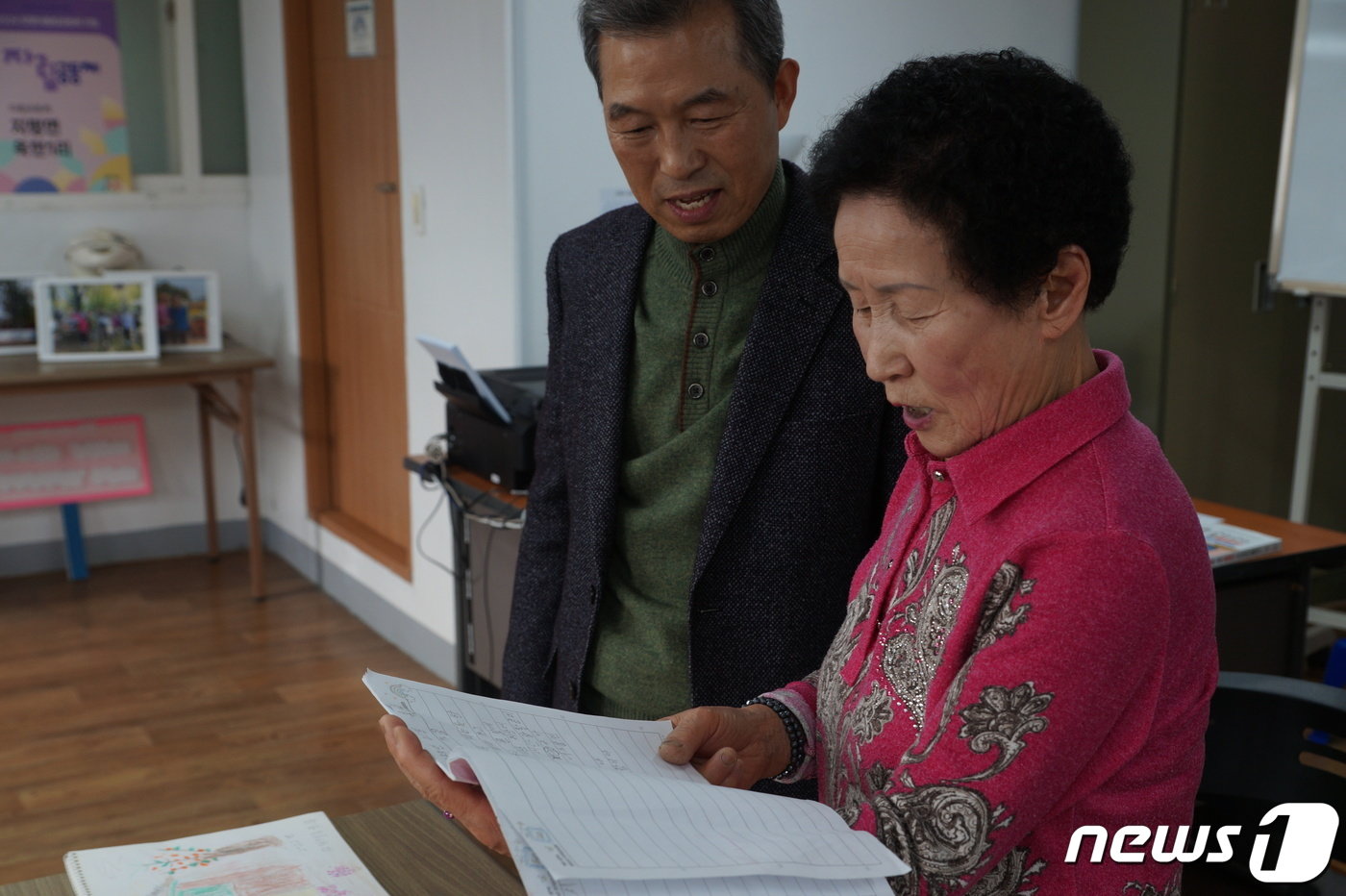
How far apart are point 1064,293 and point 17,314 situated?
14.2 feet

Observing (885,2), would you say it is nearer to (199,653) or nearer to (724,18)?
(724,18)

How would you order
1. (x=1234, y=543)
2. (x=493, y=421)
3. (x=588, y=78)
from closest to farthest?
(x=1234, y=543)
(x=493, y=421)
(x=588, y=78)

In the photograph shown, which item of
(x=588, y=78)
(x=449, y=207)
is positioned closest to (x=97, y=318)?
(x=449, y=207)

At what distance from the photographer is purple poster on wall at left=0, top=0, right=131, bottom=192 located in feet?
14.7

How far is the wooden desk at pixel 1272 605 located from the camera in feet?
7.84

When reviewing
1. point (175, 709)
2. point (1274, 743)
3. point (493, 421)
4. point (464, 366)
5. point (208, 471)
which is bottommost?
point (175, 709)

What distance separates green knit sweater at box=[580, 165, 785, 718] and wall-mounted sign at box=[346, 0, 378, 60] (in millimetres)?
2745

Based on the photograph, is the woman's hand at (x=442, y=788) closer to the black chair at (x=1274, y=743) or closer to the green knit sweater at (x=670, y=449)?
the green knit sweater at (x=670, y=449)

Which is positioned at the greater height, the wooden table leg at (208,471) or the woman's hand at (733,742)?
the woman's hand at (733,742)

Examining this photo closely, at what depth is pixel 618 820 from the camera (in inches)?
33.6

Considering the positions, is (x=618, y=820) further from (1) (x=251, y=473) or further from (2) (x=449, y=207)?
(1) (x=251, y=473)

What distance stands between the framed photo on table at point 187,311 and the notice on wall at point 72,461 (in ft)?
1.63

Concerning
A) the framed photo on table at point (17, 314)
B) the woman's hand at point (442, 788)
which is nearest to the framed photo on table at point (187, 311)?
the framed photo on table at point (17, 314)

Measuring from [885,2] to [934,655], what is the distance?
2.70m
